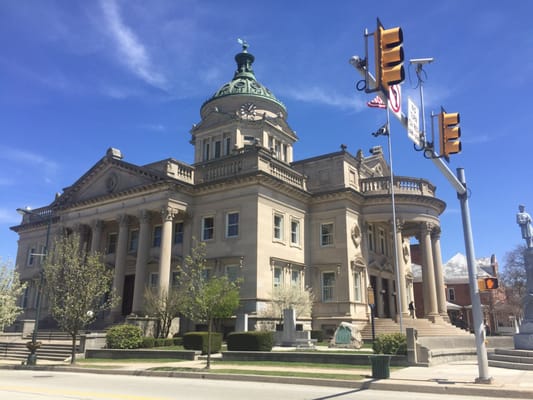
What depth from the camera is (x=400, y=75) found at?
835 centimetres

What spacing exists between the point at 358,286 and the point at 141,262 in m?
17.2

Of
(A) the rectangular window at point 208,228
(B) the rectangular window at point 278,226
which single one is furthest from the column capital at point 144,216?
(B) the rectangular window at point 278,226

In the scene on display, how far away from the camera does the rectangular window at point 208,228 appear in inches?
1457

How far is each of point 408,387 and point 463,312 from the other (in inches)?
2349

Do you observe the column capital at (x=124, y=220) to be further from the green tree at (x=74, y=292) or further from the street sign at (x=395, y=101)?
the street sign at (x=395, y=101)

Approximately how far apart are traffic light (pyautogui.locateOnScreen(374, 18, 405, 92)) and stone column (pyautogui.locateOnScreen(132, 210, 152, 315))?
30.0 metres

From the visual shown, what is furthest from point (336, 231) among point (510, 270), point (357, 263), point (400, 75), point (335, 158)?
point (510, 270)

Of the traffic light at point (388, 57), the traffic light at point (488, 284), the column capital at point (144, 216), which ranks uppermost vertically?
the column capital at point (144, 216)

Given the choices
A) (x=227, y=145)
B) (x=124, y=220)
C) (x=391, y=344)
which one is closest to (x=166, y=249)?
(x=124, y=220)

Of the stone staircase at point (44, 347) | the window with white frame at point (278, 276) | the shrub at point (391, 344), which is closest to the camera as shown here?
the shrub at point (391, 344)

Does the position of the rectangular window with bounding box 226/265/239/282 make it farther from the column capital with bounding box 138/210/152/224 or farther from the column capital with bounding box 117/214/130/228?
the column capital with bounding box 117/214/130/228

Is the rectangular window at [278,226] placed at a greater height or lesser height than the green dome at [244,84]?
lesser

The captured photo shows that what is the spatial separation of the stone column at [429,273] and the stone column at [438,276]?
1.12 meters

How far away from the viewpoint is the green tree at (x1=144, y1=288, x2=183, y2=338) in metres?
31.7
